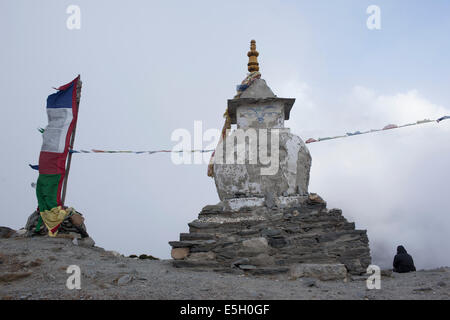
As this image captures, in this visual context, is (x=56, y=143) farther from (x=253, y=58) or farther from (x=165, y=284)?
(x=165, y=284)

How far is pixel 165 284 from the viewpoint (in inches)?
221

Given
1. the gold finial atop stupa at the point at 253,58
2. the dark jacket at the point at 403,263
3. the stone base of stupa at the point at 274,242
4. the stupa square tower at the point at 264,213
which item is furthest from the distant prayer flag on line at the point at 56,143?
the dark jacket at the point at 403,263

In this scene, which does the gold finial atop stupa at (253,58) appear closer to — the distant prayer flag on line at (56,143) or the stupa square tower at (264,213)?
the stupa square tower at (264,213)

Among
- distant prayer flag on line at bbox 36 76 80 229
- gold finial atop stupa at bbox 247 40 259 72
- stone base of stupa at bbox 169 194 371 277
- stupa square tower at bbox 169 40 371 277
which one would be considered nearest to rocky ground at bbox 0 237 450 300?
stone base of stupa at bbox 169 194 371 277

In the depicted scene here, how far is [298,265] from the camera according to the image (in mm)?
6906

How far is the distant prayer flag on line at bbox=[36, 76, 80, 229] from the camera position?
10.0 meters

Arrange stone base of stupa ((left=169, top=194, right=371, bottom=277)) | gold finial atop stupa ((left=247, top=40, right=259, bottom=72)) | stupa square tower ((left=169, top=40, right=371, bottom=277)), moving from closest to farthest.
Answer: stone base of stupa ((left=169, top=194, right=371, bottom=277)) → stupa square tower ((left=169, top=40, right=371, bottom=277)) → gold finial atop stupa ((left=247, top=40, right=259, bottom=72))

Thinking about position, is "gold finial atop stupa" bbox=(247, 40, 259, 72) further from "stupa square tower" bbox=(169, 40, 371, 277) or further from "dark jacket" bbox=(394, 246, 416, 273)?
"dark jacket" bbox=(394, 246, 416, 273)

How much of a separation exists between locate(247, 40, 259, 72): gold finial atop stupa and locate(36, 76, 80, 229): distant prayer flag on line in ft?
16.9
